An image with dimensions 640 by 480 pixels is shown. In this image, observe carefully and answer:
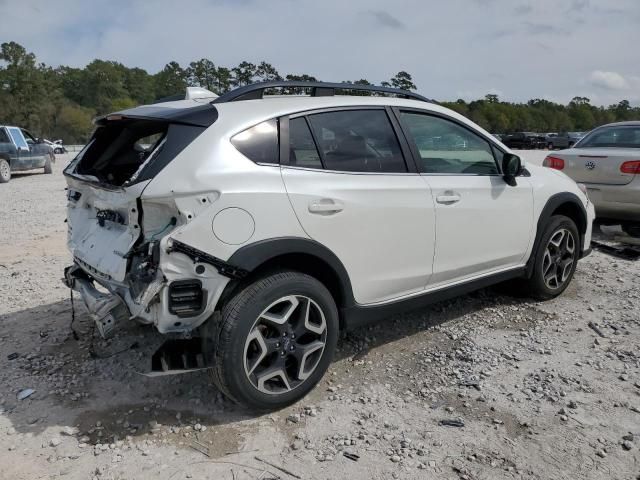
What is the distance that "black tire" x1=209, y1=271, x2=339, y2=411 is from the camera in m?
2.83

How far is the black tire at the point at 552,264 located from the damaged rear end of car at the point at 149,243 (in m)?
3.06

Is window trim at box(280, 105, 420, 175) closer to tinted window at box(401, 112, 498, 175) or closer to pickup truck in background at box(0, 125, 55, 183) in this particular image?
tinted window at box(401, 112, 498, 175)

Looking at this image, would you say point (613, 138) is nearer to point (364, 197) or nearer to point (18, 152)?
point (364, 197)

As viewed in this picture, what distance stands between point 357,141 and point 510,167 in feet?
4.79

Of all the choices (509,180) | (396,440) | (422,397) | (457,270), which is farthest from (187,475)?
(509,180)

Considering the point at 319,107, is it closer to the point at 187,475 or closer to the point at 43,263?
the point at 187,475

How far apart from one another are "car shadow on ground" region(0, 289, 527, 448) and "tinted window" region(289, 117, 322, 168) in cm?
150

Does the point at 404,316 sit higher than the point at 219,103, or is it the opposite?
the point at 219,103

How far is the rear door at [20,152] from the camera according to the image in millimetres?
16734

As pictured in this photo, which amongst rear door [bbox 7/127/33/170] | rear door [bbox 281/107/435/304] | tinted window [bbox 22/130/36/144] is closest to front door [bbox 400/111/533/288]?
rear door [bbox 281/107/435/304]

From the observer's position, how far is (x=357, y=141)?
347 centimetres

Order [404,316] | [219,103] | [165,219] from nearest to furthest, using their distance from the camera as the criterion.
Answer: [165,219], [219,103], [404,316]

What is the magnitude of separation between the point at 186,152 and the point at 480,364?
96.9 inches

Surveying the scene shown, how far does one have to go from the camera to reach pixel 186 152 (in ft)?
9.23
